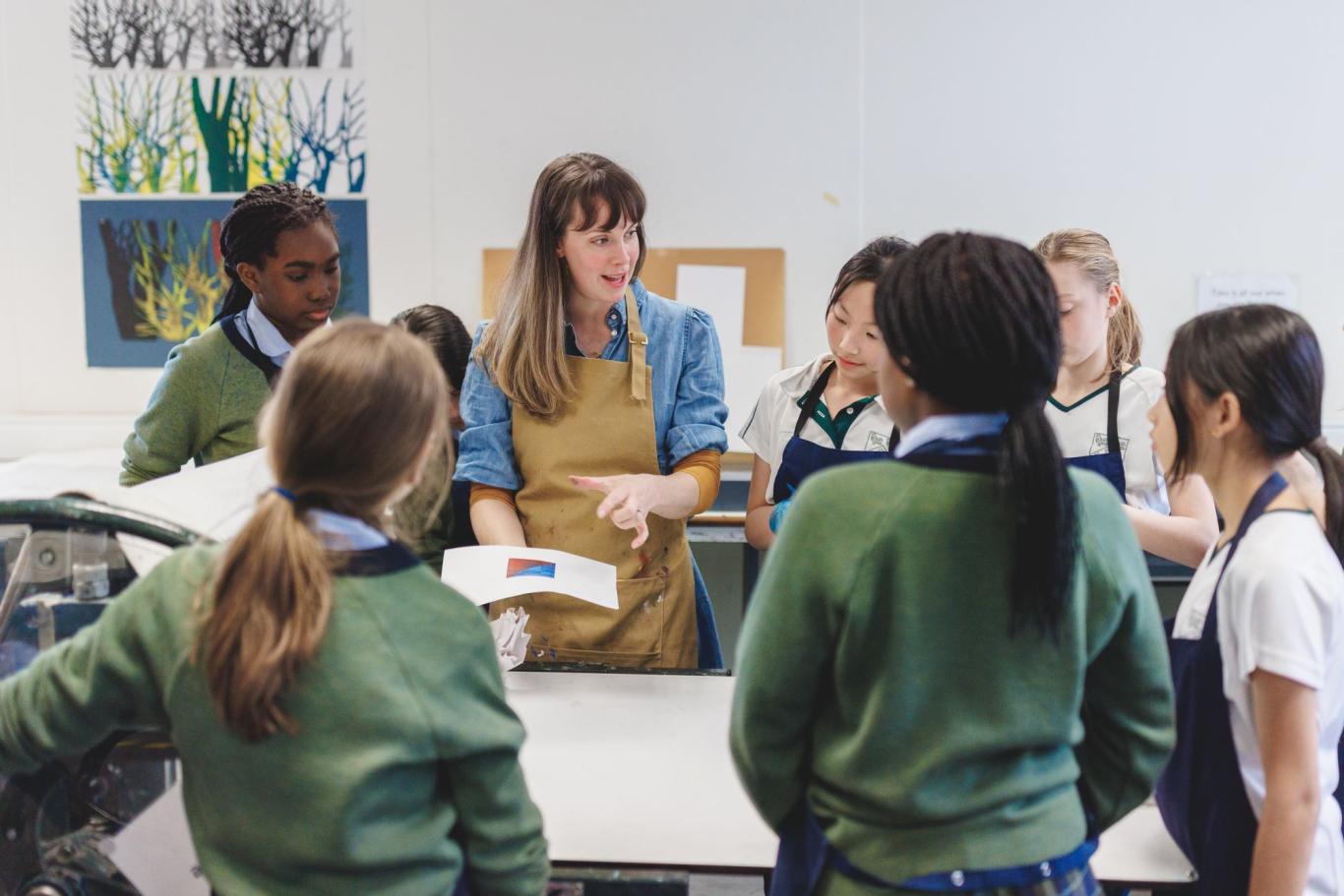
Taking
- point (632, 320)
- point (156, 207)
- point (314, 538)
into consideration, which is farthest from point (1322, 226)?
point (156, 207)

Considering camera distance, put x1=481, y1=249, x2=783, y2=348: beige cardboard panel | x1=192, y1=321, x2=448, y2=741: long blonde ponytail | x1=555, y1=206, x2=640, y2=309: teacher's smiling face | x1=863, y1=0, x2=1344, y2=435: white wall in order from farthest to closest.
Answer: x1=481, y1=249, x2=783, y2=348: beige cardboard panel → x1=863, y1=0, x2=1344, y2=435: white wall → x1=555, y1=206, x2=640, y2=309: teacher's smiling face → x1=192, y1=321, x2=448, y2=741: long blonde ponytail

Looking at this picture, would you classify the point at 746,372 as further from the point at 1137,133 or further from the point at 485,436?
the point at 485,436

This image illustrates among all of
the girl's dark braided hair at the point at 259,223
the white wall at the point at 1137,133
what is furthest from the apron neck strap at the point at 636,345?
the white wall at the point at 1137,133

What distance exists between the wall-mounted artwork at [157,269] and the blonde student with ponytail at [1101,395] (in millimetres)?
2417

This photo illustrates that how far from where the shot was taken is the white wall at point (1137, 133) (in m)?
3.36

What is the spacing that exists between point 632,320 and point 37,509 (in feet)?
3.33

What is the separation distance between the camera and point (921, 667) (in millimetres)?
884

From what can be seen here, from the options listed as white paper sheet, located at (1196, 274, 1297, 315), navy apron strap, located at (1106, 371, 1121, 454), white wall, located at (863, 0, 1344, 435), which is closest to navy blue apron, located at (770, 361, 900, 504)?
navy apron strap, located at (1106, 371, 1121, 454)

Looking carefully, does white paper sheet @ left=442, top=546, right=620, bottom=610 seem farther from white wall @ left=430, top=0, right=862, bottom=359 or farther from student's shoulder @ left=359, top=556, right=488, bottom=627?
white wall @ left=430, top=0, right=862, bottom=359

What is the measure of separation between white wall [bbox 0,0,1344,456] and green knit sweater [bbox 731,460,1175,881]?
2.68m

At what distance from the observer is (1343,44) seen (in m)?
3.34

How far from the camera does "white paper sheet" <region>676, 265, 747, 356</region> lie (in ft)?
11.5

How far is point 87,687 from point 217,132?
3.12 meters

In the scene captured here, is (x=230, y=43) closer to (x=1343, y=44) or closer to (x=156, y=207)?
(x=156, y=207)
